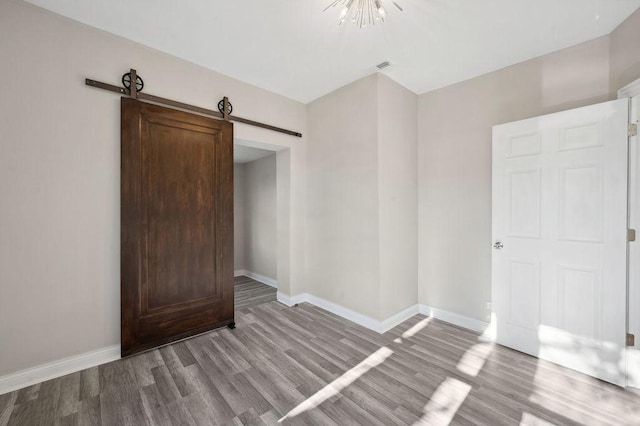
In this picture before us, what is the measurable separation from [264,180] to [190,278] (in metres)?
2.92

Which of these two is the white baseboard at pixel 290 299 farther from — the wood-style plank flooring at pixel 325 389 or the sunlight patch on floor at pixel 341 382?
the sunlight patch on floor at pixel 341 382

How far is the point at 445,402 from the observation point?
74.0 inches

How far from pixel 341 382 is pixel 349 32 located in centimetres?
301

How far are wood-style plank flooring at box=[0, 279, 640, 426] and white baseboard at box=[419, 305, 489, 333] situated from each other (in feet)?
1.07

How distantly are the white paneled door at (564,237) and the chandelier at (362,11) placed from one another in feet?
5.49

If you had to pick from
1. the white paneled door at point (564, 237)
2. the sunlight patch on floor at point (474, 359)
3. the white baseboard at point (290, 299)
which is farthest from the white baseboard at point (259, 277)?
the white paneled door at point (564, 237)

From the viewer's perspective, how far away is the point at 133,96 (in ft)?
8.07

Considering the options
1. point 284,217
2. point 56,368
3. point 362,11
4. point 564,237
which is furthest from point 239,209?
point 564,237

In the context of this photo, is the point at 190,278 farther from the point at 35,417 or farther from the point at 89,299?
the point at 35,417

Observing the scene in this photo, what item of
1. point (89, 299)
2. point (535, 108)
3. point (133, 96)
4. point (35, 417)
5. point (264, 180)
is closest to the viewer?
point (35, 417)

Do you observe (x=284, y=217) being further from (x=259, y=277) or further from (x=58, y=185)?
(x=58, y=185)

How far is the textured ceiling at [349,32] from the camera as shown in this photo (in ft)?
6.75

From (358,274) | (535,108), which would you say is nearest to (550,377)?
(358,274)

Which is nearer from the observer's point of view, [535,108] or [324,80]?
[535,108]
